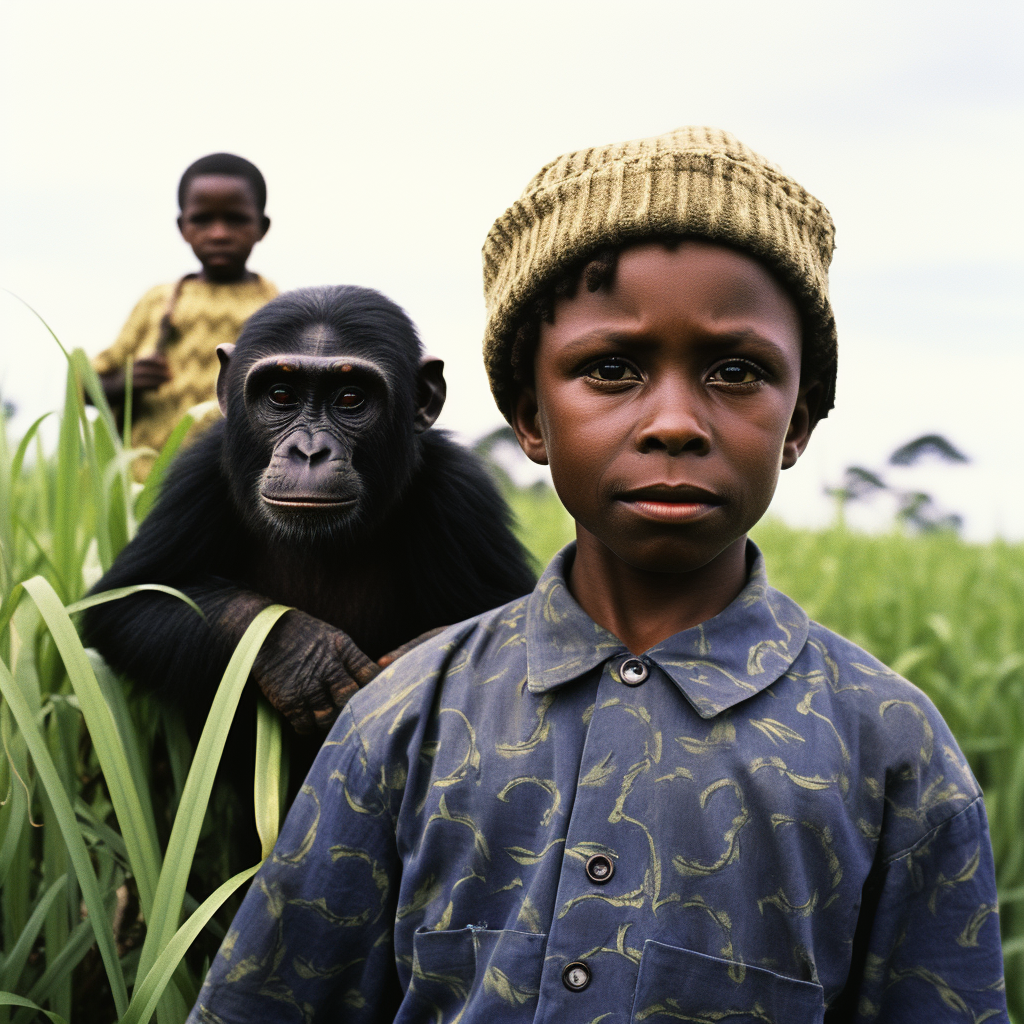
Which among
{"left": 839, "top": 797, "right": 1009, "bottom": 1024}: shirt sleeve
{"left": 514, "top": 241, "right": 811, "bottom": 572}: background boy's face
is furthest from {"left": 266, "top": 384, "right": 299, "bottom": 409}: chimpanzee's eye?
{"left": 839, "top": 797, "right": 1009, "bottom": 1024}: shirt sleeve

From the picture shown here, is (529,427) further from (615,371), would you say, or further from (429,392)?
(429,392)

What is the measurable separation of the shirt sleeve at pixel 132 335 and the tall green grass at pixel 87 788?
101 cm

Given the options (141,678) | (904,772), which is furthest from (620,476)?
(141,678)

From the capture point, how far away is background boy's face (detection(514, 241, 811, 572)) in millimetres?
1314

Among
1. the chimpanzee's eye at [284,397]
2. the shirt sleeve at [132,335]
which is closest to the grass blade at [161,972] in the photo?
the chimpanzee's eye at [284,397]

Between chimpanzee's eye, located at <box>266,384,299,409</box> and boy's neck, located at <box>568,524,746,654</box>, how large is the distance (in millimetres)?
789

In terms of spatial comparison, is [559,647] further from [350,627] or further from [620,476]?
[350,627]

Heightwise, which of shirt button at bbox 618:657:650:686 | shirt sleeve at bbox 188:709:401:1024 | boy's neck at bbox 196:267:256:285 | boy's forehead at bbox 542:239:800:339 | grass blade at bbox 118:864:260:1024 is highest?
boy's neck at bbox 196:267:256:285

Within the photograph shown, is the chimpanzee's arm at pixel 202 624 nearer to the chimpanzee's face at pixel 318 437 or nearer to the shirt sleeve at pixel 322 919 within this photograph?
the chimpanzee's face at pixel 318 437

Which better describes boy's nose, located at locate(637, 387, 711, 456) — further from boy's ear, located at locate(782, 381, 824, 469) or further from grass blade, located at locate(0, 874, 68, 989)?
grass blade, located at locate(0, 874, 68, 989)

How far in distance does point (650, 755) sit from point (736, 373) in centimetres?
50

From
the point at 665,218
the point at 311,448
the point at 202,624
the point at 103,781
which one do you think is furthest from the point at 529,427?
the point at 103,781

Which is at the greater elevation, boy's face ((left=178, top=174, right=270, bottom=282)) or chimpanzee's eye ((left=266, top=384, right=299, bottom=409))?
boy's face ((left=178, top=174, right=270, bottom=282))

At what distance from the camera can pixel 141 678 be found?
2145 millimetres
